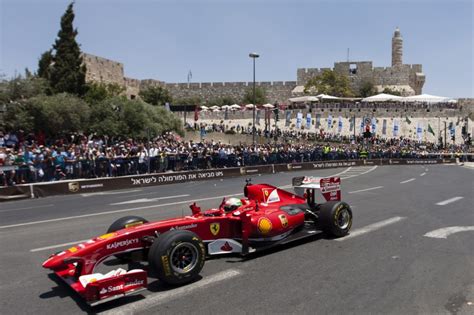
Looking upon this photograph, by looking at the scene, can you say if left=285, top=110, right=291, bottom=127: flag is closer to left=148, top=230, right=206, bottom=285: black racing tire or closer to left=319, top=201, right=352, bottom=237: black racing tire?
left=319, top=201, right=352, bottom=237: black racing tire

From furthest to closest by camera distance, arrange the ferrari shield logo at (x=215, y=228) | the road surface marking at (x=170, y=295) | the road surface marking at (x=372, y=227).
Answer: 1. the road surface marking at (x=372, y=227)
2. the ferrari shield logo at (x=215, y=228)
3. the road surface marking at (x=170, y=295)

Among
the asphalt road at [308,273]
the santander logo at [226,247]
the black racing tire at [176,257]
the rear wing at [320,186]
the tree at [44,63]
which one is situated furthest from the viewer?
the tree at [44,63]

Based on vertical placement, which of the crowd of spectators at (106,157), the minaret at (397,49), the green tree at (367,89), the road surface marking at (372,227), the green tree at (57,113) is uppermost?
the minaret at (397,49)

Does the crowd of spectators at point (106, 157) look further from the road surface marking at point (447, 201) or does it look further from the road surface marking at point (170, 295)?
the road surface marking at point (447, 201)

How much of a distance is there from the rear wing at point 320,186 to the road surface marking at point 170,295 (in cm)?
334

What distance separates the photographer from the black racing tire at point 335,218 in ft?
29.3

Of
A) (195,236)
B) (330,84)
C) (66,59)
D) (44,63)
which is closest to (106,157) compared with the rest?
(195,236)

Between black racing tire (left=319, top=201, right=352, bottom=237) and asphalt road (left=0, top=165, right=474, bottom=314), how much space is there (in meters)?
0.22

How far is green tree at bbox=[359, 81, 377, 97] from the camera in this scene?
279 feet

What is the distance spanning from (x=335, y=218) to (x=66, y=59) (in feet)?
115

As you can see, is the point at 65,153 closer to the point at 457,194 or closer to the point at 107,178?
the point at 107,178

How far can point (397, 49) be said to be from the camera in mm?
101938

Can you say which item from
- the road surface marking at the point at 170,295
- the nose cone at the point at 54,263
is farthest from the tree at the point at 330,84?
the nose cone at the point at 54,263

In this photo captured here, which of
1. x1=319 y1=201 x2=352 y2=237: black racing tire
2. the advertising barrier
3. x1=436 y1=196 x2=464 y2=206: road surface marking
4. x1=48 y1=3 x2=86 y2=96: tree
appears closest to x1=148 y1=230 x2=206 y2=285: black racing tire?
x1=319 y1=201 x2=352 y2=237: black racing tire
